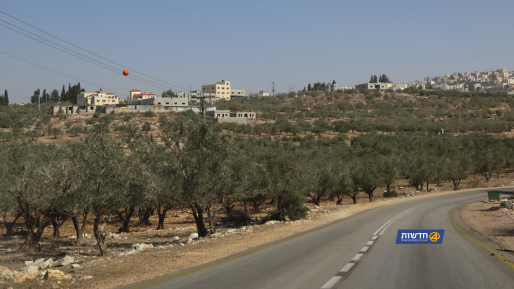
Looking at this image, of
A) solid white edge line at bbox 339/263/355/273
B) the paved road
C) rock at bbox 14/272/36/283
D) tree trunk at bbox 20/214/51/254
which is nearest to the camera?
the paved road

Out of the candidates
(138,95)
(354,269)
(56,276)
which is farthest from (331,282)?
(138,95)

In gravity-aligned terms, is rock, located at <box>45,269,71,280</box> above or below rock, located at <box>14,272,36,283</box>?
above

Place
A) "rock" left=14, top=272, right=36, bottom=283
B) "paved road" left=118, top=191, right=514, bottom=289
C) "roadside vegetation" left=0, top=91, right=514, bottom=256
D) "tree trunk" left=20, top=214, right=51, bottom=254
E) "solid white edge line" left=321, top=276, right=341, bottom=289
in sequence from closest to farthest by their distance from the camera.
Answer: "solid white edge line" left=321, top=276, right=341, bottom=289 → "paved road" left=118, top=191, right=514, bottom=289 → "rock" left=14, top=272, right=36, bottom=283 → "roadside vegetation" left=0, top=91, right=514, bottom=256 → "tree trunk" left=20, top=214, right=51, bottom=254

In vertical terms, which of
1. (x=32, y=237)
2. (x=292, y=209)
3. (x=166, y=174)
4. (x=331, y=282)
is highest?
(x=166, y=174)

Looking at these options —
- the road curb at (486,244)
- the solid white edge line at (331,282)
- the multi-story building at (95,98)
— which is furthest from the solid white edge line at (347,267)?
the multi-story building at (95,98)

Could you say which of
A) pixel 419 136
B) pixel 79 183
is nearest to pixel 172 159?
pixel 79 183

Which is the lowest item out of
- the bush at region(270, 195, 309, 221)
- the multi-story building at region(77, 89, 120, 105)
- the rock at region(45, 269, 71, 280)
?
the bush at region(270, 195, 309, 221)

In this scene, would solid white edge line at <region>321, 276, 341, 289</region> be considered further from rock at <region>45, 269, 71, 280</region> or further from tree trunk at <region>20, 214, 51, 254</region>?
tree trunk at <region>20, 214, 51, 254</region>

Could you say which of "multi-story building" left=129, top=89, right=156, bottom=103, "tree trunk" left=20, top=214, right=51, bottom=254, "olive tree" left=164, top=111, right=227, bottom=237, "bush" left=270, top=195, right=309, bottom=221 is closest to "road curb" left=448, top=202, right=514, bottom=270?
"bush" left=270, top=195, right=309, bottom=221

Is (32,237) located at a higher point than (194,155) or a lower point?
lower

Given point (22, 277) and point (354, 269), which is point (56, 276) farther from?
point (354, 269)

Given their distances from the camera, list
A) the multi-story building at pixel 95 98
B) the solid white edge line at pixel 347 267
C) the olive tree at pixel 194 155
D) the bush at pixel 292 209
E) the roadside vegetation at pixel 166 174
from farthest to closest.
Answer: the multi-story building at pixel 95 98 < the bush at pixel 292 209 < the olive tree at pixel 194 155 < the roadside vegetation at pixel 166 174 < the solid white edge line at pixel 347 267

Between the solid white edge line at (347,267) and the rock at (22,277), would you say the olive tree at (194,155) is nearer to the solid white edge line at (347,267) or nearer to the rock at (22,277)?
the rock at (22,277)

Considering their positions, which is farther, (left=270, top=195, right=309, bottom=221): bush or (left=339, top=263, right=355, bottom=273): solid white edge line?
(left=270, top=195, right=309, bottom=221): bush
